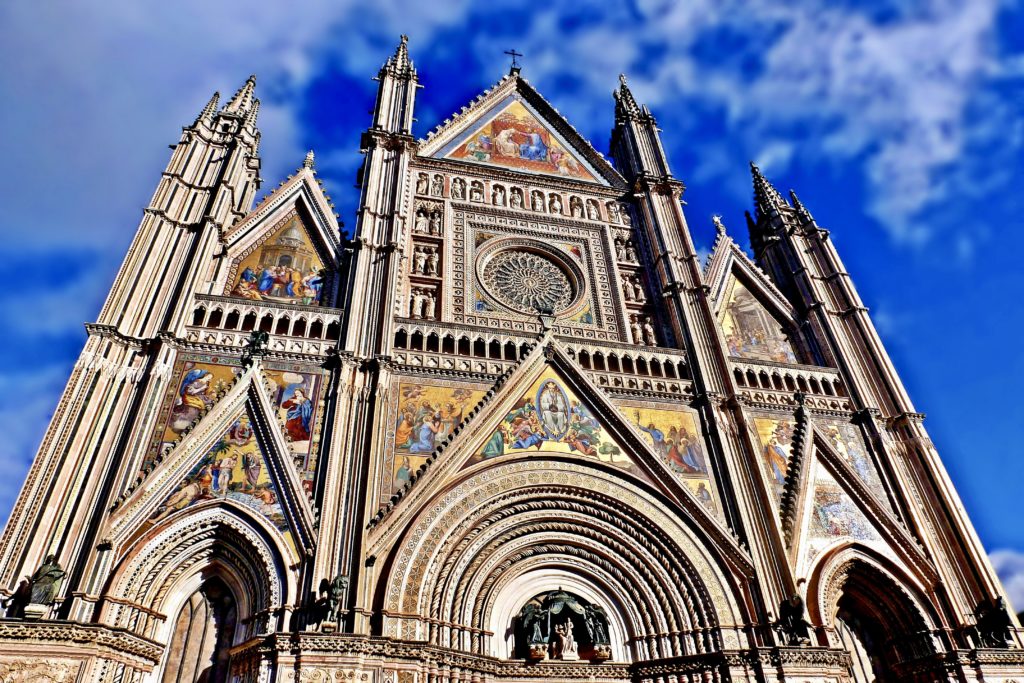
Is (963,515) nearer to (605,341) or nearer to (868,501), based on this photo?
(868,501)

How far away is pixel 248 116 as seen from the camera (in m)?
19.2

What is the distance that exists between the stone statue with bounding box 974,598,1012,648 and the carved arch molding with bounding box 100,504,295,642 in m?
13.0

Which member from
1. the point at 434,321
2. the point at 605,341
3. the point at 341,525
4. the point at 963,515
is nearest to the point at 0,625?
the point at 341,525

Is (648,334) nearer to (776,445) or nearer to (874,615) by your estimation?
(776,445)

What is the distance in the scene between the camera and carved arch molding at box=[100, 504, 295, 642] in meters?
10.6

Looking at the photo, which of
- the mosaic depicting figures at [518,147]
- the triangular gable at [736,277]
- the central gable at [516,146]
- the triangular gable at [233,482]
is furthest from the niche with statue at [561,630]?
the mosaic depicting figures at [518,147]

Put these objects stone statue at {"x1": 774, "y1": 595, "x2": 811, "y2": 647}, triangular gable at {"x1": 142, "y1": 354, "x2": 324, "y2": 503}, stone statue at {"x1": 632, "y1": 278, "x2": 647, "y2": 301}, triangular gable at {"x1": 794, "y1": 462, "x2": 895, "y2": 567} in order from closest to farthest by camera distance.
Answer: stone statue at {"x1": 774, "y1": 595, "x2": 811, "y2": 647}, triangular gable at {"x1": 142, "y1": 354, "x2": 324, "y2": 503}, triangular gable at {"x1": 794, "y1": 462, "x2": 895, "y2": 567}, stone statue at {"x1": 632, "y1": 278, "x2": 647, "y2": 301}

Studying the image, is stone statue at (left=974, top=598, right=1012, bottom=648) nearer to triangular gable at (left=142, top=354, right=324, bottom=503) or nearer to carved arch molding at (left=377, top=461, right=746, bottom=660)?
carved arch molding at (left=377, top=461, right=746, bottom=660)

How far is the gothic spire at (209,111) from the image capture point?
59.3ft

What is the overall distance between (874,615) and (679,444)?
17.2ft

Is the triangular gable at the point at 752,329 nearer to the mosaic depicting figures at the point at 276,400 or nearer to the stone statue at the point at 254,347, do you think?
the mosaic depicting figures at the point at 276,400

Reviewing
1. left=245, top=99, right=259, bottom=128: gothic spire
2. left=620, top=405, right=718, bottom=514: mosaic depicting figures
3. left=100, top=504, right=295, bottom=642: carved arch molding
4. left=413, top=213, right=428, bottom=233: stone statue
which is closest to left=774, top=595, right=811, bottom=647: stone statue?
left=620, top=405, right=718, bottom=514: mosaic depicting figures

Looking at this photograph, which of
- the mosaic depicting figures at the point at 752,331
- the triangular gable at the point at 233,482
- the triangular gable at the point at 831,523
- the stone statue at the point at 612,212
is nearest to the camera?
the triangular gable at the point at 233,482

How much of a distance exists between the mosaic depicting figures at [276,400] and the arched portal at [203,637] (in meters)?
2.31
